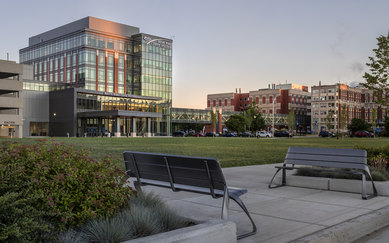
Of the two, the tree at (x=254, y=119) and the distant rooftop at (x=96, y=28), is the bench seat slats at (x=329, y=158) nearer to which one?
the distant rooftop at (x=96, y=28)

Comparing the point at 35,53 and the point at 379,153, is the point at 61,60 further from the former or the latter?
the point at 379,153

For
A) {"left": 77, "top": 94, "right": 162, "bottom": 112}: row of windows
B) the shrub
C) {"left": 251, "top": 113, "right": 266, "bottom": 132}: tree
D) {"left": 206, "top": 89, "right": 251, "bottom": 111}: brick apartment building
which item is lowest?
the shrub

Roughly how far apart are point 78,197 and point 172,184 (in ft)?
5.73

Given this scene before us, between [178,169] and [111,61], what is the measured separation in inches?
3764

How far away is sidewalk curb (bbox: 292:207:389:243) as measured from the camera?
525 cm

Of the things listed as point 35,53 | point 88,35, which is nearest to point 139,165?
point 88,35

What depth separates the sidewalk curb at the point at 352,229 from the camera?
5.25 metres

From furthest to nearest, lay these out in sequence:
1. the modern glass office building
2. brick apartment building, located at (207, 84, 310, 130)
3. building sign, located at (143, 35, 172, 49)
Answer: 1. brick apartment building, located at (207, 84, 310, 130)
2. building sign, located at (143, 35, 172, 49)
3. the modern glass office building

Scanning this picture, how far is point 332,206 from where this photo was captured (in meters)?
7.46

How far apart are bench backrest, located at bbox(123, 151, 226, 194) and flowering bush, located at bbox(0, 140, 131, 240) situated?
86 centimetres

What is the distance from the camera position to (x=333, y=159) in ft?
29.8

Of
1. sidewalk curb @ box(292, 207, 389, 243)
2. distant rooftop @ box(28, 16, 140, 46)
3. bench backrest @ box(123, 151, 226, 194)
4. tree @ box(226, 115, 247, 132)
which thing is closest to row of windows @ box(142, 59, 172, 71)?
distant rooftop @ box(28, 16, 140, 46)

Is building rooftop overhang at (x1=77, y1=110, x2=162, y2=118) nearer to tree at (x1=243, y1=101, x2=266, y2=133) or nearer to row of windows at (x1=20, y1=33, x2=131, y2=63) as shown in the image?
row of windows at (x1=20, y1=33, x2=131, y2=63)

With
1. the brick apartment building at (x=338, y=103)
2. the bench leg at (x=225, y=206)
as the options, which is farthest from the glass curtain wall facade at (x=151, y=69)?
the bench leg at (x=225, y=206)
